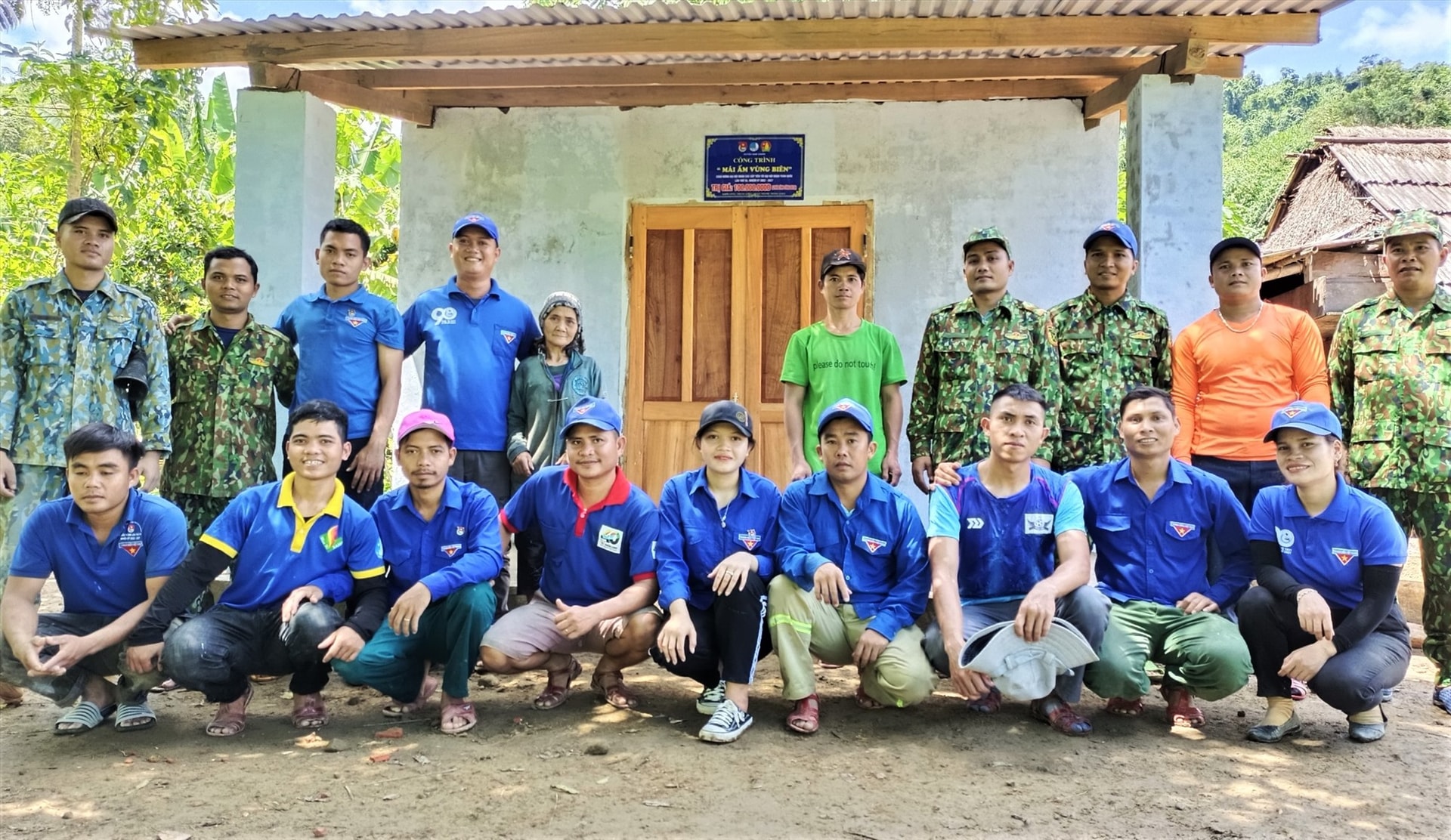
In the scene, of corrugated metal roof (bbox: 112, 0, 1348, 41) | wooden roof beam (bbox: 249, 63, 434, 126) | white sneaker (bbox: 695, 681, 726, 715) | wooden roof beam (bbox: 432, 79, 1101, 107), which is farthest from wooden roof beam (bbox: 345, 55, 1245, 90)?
white sneaker (bbox: 695, 681, 726, 715)

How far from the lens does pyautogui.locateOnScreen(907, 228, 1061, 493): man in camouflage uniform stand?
4.18 meters

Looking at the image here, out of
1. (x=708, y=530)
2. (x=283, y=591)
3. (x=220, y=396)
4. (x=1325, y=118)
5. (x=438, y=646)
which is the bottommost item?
(x=438, y=646)

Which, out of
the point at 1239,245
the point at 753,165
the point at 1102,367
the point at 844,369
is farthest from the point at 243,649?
the point at 753,165

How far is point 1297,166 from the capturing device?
18.2 m

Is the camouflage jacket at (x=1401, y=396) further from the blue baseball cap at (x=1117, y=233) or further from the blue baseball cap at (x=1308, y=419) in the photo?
the blue baseball cap at (x=1117, y=233)

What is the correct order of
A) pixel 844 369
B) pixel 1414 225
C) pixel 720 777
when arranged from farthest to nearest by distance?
pixel 844 369, pixel 1414 225, pixel 720 777

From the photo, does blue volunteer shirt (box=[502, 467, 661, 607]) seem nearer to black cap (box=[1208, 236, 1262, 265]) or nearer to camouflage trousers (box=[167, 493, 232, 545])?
camouflage trousers (box=[167, 493, 232, 545])

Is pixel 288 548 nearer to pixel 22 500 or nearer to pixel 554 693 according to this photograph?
pixel 554 693

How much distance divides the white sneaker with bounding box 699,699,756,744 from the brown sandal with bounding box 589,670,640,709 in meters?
0.48

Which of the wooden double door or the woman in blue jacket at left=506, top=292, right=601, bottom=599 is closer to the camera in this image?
the woman in blue jacket at left=506, top=292, right=601, bottom=599

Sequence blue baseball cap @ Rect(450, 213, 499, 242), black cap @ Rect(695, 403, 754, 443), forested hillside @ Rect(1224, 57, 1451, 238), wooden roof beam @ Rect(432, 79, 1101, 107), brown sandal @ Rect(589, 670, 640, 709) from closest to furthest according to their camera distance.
Result: black cap @ Rect(695, 403, 754, 443) → brown sandal @ Rect(589, 670, 640, 709) → blue baseball cap @ Rect(450, 213, 499, 242) → wooden roof beam @ Rect(432, 79, 1101, 107) → forested hillside @ Rect(1224, 57, 1451, 238)

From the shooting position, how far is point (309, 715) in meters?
3.53

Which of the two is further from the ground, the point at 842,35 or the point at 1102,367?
the point at 842,35

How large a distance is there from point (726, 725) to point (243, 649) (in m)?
1.70
